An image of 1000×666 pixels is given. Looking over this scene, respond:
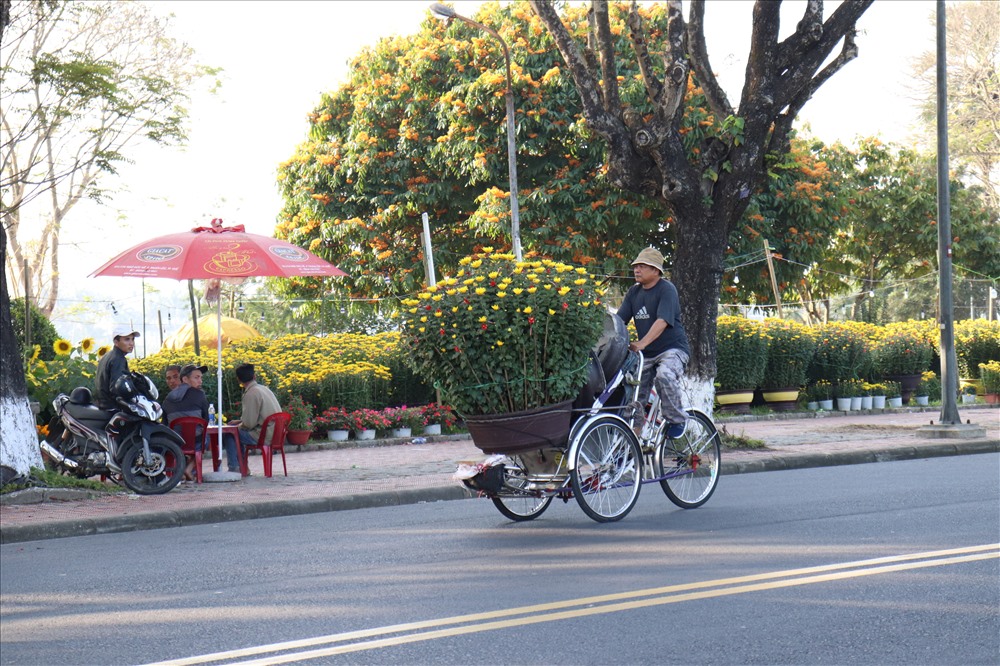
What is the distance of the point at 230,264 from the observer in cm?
1203

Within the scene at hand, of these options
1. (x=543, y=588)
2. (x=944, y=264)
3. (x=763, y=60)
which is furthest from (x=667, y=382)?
(x=944, y=264)

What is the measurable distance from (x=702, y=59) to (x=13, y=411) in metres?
9.45

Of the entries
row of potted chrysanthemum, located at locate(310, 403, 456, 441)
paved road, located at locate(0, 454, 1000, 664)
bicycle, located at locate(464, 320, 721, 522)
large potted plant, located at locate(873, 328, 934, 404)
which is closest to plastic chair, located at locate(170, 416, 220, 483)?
paved road, located at locate(0, 454, 1000, 664)

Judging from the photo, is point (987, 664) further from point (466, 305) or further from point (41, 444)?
point (41, 444)

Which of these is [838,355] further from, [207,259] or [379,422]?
[207,259]

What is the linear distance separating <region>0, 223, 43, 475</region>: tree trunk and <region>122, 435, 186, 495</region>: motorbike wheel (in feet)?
3.06

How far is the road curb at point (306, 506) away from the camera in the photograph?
9789 mm

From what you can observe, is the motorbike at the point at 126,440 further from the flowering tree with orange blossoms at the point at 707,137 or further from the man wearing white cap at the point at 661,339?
the flowering tree with orange blossoms at the point at 707,137

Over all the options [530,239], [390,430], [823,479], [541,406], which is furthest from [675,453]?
[530,239]

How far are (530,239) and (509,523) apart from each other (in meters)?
18.3

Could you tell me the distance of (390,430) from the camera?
18578 mm

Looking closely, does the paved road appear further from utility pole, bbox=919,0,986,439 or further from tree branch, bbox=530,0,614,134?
utility pole, bbox=919,0,986,439

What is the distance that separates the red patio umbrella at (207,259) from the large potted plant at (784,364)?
12.9 metres

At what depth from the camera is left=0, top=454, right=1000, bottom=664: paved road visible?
5262 mm
